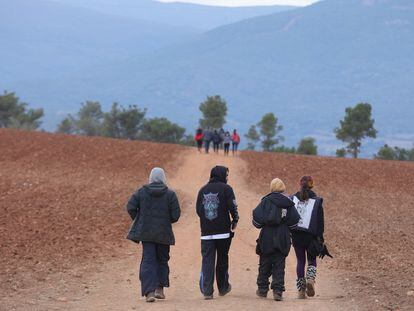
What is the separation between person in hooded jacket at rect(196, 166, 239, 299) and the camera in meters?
13.9

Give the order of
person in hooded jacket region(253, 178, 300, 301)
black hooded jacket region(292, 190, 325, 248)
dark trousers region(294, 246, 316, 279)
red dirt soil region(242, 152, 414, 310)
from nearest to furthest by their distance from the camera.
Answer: person in hooded jacket region(253, 178, 300, 301)
black hooded jacket region(292, 190, 325, 248)
dark trousers region(294, 246, 316, 279)
red dirt soil region(242, 152, 414, 310)

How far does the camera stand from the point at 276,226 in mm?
13930

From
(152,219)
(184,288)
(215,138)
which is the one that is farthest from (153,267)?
(215,138)

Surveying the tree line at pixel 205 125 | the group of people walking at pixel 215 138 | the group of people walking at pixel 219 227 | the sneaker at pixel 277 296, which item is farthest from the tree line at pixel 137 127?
the sneaker at pixel 277 296

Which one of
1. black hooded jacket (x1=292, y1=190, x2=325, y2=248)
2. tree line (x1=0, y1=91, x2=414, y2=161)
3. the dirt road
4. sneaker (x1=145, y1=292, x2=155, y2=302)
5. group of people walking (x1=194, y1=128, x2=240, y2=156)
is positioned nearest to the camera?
the dirt road

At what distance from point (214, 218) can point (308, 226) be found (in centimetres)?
141

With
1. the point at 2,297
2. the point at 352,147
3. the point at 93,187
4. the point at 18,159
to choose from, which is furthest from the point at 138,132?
the point at 2,297

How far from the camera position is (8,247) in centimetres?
1900

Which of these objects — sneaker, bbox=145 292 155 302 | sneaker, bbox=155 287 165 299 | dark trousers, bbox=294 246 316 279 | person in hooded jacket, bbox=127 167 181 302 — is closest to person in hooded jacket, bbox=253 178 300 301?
dark trousers, bbox=294 246 316 279

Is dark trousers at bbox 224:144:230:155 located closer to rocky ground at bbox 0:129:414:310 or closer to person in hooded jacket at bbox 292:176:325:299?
rocky ground at bbox 0:129:414:310

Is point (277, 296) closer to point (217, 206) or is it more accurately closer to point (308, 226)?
point (308, 226)

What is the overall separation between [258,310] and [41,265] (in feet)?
18.9

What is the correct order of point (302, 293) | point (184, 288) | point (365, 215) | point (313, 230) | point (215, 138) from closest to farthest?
point (313, 230) → point (302, 293) → point (184, 288) → point (365, 215) → point (215, 138)

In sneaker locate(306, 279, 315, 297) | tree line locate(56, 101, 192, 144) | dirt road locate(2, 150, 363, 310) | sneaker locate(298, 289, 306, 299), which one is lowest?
dirt road locate(2, 150, 363, 310)
